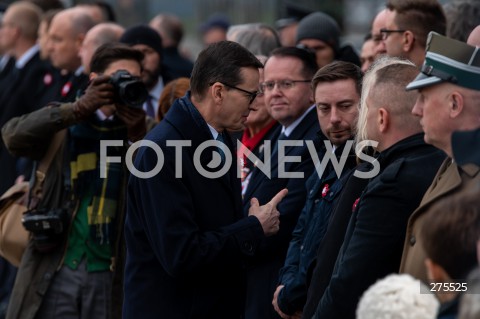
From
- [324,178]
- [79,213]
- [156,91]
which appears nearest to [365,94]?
[324,178]

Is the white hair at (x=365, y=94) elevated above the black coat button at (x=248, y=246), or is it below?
above

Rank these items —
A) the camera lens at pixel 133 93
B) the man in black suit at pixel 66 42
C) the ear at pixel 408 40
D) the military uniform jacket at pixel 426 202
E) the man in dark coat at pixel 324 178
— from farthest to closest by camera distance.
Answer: the man in black suit at pixel 66 42, the ear at pixel 408 40, the camera lens at pixel 133 93, the man in dark coat at pixel 324 178, the military uniform jacket at pixel 426 202

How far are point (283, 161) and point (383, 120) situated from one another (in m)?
1.43

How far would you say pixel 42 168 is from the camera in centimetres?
603

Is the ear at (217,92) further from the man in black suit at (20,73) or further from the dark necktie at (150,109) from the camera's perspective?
the man in black suit at (20,73)

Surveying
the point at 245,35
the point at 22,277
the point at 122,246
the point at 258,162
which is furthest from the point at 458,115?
the point at 245,35

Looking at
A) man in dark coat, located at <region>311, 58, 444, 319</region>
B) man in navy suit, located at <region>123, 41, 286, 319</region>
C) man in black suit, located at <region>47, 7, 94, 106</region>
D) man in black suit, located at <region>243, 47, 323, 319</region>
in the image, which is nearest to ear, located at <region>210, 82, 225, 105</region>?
man in navy suit, located at <region>123, 41, 286, 319</region>

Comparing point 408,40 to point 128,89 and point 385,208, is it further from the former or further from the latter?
point 385,208

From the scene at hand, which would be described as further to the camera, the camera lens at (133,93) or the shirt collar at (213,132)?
the camera lens at (133,93)

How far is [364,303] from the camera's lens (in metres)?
2.82

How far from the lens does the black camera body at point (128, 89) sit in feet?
18.7

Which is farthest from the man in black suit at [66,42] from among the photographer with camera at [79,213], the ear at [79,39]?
the photographer with camera at [79,213]

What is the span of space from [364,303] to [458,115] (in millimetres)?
1189

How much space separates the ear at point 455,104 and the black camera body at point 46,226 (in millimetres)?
2782
